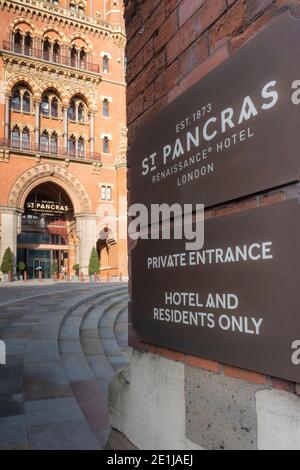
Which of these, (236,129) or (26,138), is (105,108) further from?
(236,129)

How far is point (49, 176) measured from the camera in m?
34.9

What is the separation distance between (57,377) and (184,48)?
15.3 feet

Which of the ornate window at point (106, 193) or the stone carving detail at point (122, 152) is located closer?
the ornate window at point (106, 193)

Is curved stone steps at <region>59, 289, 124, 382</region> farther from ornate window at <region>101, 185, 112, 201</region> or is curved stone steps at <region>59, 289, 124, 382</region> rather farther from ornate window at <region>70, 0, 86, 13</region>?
ornate window at <region>70, 0, 86, 13</region>

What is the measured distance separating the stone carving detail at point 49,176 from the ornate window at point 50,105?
198 inches

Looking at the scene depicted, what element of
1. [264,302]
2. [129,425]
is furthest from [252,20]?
[129,425]

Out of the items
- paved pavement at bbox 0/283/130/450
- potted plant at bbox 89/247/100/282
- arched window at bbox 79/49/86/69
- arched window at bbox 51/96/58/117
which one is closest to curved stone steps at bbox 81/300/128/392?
paved pavement at bbox 0/283/130/450

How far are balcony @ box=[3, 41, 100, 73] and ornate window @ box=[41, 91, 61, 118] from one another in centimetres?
281

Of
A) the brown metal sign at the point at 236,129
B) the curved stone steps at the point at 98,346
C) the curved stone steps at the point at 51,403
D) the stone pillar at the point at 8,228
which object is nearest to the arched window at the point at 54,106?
the stone pillar at the point at 8,228

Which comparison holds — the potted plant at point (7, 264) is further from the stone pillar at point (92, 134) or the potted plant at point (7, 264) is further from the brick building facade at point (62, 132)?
the stone pillar at point (92, 134)

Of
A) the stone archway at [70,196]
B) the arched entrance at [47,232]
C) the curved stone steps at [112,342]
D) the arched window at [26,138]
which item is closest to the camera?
the curved stone steps at [112,342]

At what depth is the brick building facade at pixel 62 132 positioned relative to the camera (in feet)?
110

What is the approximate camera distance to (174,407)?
213cm

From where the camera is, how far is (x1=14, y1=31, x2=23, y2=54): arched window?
34.5m
